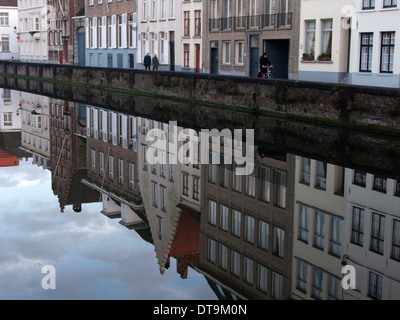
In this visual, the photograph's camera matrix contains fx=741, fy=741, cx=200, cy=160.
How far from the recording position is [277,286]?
714 centimetres

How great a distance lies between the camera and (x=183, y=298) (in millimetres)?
6480

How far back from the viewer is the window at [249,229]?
886 cm

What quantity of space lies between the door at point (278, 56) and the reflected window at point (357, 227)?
25.2 m

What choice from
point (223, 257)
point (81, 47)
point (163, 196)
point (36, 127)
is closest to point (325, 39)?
point (36, 127)

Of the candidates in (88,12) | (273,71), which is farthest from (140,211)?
(88,12)

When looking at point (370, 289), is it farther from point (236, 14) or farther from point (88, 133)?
point (236, 14)

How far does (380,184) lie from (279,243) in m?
4.04

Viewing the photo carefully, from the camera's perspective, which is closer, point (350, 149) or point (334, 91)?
point (350, 149)

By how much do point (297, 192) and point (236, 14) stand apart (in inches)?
1070

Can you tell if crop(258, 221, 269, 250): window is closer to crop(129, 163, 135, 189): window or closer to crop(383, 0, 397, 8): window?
crop(129, 163, 135, 189): window

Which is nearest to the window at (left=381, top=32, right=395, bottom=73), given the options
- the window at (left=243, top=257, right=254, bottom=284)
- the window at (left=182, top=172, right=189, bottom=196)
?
the window at (left=182, top=172, right=189, bottom=196)

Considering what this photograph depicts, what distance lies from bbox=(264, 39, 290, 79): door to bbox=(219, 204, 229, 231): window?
25.2m

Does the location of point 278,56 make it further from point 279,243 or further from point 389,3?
point 279,243
